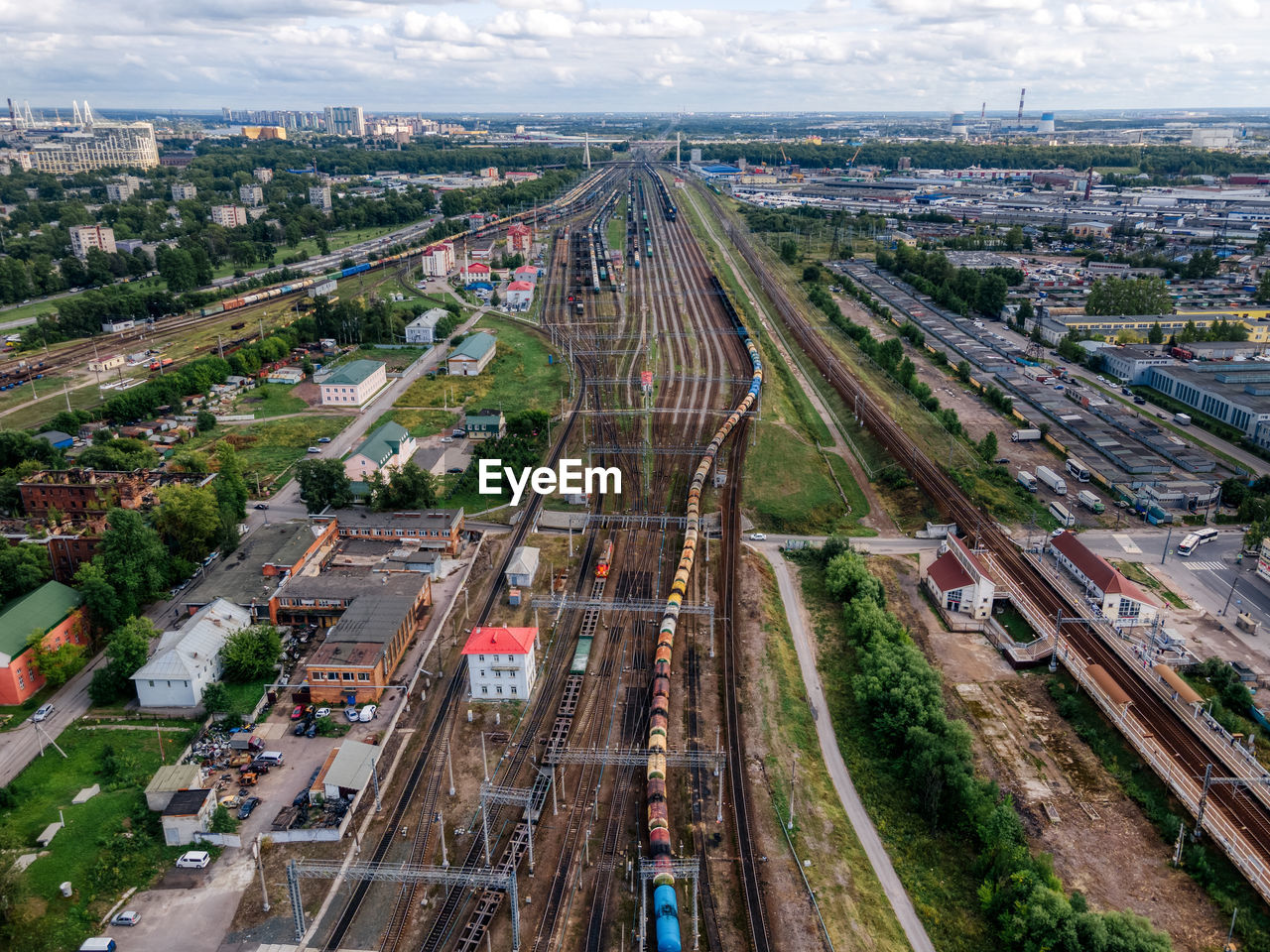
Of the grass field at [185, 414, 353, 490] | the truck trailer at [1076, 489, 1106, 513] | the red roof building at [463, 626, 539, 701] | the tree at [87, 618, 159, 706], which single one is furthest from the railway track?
the grass field at [185, 414, 353, 490]

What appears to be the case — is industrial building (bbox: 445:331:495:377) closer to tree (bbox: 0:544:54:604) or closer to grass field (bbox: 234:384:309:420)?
grass field (bbox: 234:384:309:420)

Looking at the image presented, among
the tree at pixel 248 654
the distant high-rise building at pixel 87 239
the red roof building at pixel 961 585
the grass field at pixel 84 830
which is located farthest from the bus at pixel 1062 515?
the distant high-rise building at pixel 87 239

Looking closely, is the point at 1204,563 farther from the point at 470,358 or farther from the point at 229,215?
the point at 229,215

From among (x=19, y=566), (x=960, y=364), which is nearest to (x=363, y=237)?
(x=960, y=364)

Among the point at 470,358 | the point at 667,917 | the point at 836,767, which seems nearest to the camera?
the point at 667,917

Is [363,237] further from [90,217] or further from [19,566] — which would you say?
[19,566]

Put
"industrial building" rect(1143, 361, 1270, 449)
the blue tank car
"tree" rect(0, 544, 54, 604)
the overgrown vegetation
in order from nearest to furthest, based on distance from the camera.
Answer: the blue tank car
the overgrown vegetation
"tree" rect(0, 544, 54, 604)
"industrial building" rect(1143, 361, 1270, 449)

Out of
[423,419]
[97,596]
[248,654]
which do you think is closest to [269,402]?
[423,419]
